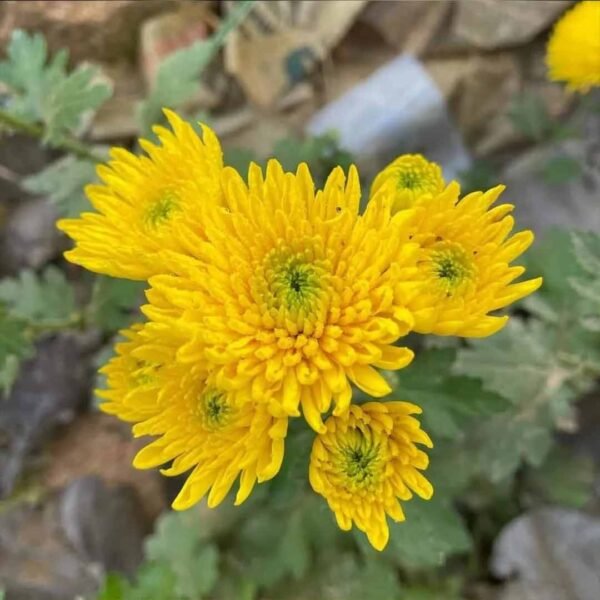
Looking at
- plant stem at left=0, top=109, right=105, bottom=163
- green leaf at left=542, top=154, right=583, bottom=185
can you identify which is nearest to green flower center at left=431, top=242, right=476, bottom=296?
plant stem at left=0, top=109, right=105, bottom=163

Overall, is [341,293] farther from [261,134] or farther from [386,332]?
[261,134]

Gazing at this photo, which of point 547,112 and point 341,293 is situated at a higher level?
point 547,112

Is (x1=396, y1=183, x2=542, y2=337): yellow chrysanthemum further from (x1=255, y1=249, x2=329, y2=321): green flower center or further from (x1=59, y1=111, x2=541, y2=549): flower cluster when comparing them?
(x1=255, y1=249, x2=329, y2=321): green flower center

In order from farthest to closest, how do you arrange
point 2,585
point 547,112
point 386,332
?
point 547,112 < point 2,585 < point 386,332

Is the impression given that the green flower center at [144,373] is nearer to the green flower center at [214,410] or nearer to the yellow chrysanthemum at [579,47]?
the green flower center at [214,410]

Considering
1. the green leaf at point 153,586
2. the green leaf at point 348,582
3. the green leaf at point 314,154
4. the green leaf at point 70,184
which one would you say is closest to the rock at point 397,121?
the green leaf at point 314,154

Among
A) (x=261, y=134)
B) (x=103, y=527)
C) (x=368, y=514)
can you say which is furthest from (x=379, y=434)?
(x=261, y=134)
